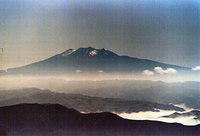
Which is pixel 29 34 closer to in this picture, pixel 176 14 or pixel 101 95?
pixel 101 95

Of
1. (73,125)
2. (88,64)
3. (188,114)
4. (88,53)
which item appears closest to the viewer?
(73,125)

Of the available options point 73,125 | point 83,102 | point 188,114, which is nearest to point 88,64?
point 83,102

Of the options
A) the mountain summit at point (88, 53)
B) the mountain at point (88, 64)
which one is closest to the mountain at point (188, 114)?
the mountain at point (88, 64)

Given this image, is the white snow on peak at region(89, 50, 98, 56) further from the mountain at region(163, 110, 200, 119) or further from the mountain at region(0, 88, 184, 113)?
the mountain at region(163, 110, 200, 119)

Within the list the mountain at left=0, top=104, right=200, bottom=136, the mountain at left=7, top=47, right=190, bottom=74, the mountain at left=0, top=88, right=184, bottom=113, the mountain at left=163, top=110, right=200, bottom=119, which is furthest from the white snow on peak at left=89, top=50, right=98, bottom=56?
the mountain at left=163, top=110, right=200, bottom=119

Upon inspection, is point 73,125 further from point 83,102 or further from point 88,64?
point 88,64

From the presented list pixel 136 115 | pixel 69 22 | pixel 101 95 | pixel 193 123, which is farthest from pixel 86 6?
pixel 193 123
